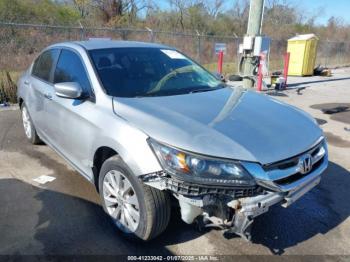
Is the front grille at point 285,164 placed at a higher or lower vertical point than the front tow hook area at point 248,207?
higher

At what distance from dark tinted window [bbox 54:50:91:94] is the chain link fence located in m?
6.57

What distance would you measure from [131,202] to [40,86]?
241 centimetres

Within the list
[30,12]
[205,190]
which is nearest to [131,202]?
[205,190]

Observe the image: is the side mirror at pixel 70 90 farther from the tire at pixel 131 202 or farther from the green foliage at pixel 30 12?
the green foliage at pixel 30 12

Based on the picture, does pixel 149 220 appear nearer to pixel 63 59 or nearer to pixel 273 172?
pixel 273 172

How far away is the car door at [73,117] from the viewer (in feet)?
10.6

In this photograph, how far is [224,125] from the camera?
2693 mm

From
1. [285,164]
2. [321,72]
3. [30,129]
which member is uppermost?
[285,164]

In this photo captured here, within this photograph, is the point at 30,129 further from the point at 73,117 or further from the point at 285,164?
the point at 285,164

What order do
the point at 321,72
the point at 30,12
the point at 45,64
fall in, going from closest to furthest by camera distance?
1. the point at 45,64
2. the point at 321,72
3. the point at 30,12

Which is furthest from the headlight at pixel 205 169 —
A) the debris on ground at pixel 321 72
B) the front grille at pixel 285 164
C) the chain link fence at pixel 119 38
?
the debris on ground at pixel 321 72

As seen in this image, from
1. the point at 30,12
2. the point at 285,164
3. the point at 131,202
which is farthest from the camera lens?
the point at 30,12

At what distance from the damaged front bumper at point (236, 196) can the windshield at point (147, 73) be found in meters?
1.18

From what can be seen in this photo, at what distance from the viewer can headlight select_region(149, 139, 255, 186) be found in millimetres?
2320
